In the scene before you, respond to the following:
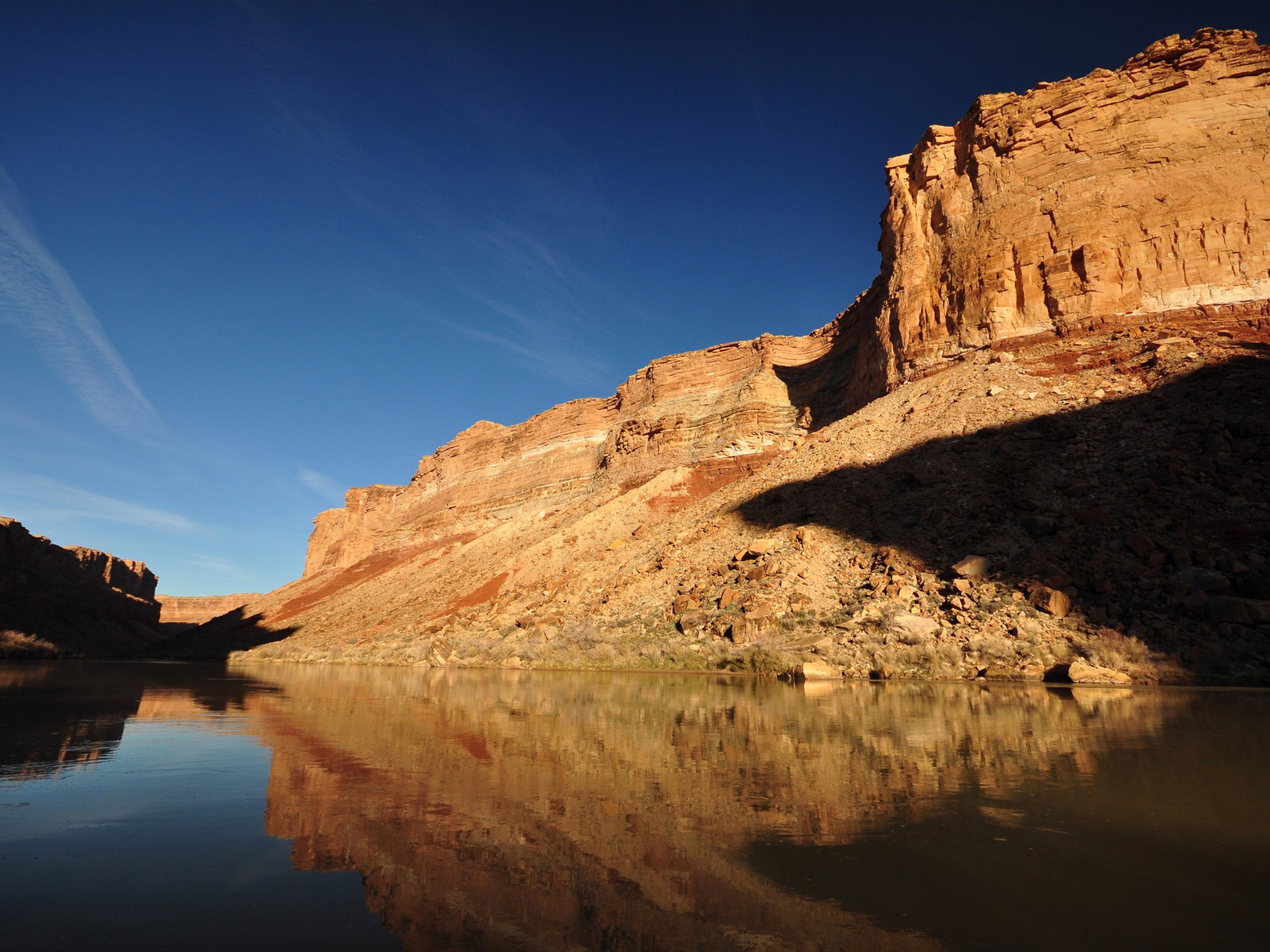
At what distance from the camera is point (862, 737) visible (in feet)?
22.5

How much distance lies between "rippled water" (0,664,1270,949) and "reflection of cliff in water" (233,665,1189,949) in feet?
0.08

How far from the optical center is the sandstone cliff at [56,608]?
4550 cm

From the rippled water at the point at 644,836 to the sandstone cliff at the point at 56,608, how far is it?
4902cm

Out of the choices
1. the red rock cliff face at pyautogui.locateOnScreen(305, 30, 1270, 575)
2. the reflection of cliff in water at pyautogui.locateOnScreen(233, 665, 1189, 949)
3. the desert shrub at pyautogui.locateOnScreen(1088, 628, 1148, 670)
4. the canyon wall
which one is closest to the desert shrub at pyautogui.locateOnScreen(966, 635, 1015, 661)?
the desert shrub at pyautogui.locateOnScreen(1088, 628, 1148, 670)

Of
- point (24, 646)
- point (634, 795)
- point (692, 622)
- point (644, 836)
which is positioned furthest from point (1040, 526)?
point (24, 646)

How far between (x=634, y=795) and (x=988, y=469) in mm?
21186

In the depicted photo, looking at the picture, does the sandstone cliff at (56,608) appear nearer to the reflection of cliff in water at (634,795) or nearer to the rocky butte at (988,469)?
the rocky butte at (988,469)

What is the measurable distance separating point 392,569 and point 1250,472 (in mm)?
52937

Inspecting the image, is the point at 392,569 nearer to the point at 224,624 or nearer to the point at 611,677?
the point at 224,624

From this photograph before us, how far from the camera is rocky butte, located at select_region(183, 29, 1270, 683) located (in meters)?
15.3

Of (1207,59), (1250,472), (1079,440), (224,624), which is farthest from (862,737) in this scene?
(224,624)

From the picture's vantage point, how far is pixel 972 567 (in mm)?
17141

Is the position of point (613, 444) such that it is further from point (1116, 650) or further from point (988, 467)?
point (1116, 650)

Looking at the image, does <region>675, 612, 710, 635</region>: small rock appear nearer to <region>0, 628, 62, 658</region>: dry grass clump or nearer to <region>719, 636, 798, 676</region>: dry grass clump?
<region>719, 636, 798, 676</region>: dry grass clump
